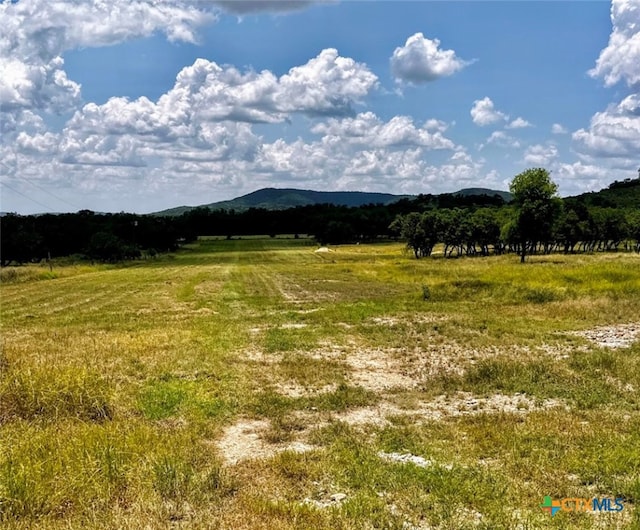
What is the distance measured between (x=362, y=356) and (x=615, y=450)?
947 centimetres

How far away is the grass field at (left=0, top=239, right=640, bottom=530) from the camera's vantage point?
22.4 feet

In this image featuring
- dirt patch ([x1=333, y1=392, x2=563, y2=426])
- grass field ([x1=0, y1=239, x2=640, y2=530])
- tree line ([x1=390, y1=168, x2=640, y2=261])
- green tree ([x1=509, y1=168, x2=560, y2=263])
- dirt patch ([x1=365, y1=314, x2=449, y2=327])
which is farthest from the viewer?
tree line ([x1=390, y1=168, x2=640, y2=261])

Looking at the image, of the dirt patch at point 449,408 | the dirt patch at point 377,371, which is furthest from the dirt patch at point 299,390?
the dirt patch at point 449,408

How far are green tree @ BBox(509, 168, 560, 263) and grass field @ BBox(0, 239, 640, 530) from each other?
47197mm

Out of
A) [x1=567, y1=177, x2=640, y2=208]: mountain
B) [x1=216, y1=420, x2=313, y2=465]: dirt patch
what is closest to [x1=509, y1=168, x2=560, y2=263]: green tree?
[x1=216, y1=420, x2=313, y2=465]: dirt patch

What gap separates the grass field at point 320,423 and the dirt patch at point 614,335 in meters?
0.12

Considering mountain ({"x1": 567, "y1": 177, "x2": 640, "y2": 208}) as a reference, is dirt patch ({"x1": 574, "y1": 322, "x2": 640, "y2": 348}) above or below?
below

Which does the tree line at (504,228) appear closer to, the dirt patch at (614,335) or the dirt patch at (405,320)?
the dirt patch at (405,320)

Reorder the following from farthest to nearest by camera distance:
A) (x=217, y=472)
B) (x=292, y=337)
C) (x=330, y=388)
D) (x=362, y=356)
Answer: (x=292, y=337), (x=362, y=356), (x=330, y=388), (x=217, y=472)

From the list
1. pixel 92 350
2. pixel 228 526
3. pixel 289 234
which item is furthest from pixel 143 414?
pixel 289 234

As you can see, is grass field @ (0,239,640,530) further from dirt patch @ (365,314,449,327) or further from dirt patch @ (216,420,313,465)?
dirt patch @ (365,314,449,327)

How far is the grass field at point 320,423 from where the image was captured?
268 inches

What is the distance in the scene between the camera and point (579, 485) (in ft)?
24.3

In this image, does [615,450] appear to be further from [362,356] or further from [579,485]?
[362,356]
